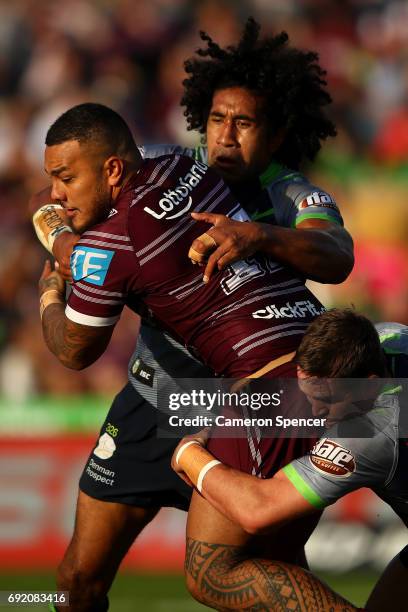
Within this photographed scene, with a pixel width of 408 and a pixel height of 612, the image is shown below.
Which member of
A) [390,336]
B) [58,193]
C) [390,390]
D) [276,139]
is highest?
[276,139]

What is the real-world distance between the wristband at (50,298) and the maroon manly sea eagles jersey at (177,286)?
460mm

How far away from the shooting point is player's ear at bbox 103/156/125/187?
167 inches

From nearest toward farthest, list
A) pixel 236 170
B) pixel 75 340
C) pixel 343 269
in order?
1. pixel 75 340
2. pixel 343 269
3. pixel 236 170

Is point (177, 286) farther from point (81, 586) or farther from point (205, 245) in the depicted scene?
point (81, 586)

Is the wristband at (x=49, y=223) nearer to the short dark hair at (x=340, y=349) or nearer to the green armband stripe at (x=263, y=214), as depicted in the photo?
the green armband stripe at (x=263, y=214)

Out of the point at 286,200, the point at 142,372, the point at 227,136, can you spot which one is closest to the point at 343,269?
the point at 286,200

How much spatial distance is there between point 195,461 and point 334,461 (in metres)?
0.54

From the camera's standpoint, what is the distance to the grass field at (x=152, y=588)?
6.60 meters

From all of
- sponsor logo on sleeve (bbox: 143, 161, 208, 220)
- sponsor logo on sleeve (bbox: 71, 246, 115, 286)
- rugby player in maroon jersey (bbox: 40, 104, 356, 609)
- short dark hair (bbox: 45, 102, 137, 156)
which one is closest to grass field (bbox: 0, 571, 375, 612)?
rugby player in maroon jersey (bbox: 40, 104, 356, 609)

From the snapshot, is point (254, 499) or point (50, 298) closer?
point (254, 499)

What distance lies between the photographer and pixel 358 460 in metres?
3.92

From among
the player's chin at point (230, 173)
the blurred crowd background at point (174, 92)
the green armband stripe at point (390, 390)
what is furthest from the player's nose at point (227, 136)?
the blurred crowd background at point (174, 92)

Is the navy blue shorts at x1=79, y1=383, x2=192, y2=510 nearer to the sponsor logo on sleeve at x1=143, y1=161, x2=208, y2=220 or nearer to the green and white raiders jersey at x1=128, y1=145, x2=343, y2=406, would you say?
the green and white raiders jersey at x1=128, y1=145, x2=343, y2=406

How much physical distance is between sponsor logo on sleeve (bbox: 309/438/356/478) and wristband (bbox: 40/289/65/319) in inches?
55.1
